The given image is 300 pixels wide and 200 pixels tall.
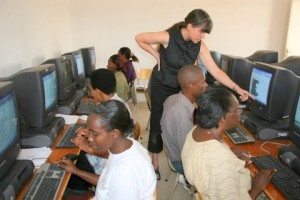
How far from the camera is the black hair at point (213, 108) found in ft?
4.21

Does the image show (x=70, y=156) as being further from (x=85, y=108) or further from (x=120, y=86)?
(x=120, y=86)

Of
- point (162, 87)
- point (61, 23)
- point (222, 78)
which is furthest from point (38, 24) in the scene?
point (222, 78)

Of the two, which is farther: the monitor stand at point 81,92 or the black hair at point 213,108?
the monitor stand at point 81,92

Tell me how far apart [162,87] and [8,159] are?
1453 mm

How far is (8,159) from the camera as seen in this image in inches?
51.6

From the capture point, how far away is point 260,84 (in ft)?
6.43

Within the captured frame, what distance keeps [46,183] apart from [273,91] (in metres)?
1.48

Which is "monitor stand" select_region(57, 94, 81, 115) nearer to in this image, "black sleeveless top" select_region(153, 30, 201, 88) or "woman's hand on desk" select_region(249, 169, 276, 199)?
"black sleeveless top" select_region(153, 30, 201, 88)

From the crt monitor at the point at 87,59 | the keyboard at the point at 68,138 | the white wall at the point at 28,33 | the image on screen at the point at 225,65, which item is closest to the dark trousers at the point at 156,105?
the image on screen at the point at 225,65

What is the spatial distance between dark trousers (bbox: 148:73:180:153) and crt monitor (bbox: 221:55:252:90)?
59 cm

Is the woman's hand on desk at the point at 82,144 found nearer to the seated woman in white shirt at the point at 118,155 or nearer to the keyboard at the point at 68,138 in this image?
the keyboard at the point at 68,138

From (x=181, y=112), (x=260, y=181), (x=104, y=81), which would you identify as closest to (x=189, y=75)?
(x=181, y=112)

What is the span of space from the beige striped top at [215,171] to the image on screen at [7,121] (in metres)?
0.87

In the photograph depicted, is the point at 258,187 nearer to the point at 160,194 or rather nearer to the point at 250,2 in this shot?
the point at 160,194
